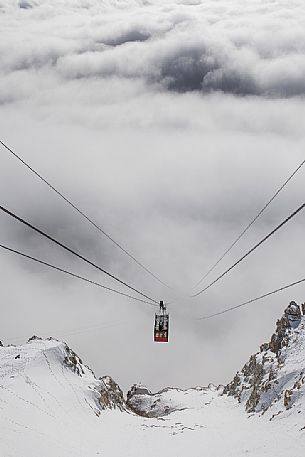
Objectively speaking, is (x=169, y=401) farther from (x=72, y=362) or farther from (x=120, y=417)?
(x=120, y=417)

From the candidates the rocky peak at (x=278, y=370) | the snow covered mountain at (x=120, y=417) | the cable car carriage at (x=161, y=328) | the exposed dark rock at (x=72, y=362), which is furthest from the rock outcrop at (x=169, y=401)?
the cable car carriage at (x=161, y=328)

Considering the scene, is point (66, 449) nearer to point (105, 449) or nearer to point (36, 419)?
point (105, 449)

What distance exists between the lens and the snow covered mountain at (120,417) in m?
49.4

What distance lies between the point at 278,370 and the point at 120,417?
36737 mm

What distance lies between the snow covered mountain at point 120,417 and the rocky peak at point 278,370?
0.99 feet

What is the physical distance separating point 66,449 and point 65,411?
99.9 feet

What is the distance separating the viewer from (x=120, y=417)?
99188 millimetres

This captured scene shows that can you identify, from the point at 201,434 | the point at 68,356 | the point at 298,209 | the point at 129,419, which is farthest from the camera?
the point at 68,356

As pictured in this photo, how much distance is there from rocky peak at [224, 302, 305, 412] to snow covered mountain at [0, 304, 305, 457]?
30cm

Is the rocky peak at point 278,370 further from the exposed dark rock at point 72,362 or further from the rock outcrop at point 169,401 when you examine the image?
the exposed dark rock at point 72,362

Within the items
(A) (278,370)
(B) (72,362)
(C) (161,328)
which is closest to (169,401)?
(B) (72,362)

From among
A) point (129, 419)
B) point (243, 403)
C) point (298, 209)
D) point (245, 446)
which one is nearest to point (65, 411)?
point (129, 419)

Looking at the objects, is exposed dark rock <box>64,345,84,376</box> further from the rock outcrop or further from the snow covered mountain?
the rock outcrop

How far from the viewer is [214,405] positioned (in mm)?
145250
